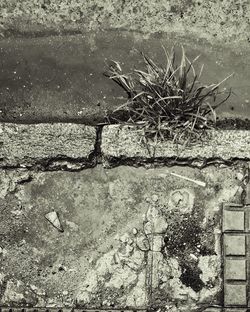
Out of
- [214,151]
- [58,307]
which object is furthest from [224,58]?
[58,307]

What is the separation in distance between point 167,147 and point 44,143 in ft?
2.66

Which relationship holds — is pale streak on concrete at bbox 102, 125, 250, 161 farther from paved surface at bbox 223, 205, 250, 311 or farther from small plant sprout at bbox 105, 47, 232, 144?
paved surface at bbox 223, 205, 250, 311

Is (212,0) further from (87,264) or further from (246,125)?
(87,264)

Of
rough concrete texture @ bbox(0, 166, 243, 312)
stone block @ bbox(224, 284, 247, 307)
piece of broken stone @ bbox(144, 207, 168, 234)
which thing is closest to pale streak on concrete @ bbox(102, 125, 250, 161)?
rough concrete texture @ bbox(0, 166, 243, 312)

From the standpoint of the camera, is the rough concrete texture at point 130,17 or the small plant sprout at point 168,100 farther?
the rough concrete texture at point 130,17

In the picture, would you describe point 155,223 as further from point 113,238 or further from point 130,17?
point 130,17

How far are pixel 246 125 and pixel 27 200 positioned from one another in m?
1.56

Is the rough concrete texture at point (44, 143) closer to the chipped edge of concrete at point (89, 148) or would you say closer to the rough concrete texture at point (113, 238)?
the chipped edge of concrete at point (89, 148)

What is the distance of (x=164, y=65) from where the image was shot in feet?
13.2

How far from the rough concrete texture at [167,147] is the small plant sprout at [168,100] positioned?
48 mm

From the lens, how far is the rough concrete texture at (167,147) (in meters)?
3.93

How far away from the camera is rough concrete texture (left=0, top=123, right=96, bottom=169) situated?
392 cm

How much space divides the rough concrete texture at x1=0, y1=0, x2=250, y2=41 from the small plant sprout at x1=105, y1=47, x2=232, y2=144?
23 centimetres

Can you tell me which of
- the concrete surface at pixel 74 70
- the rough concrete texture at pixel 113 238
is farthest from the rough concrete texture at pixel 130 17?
the rough concrete texture at pixel 113 238
